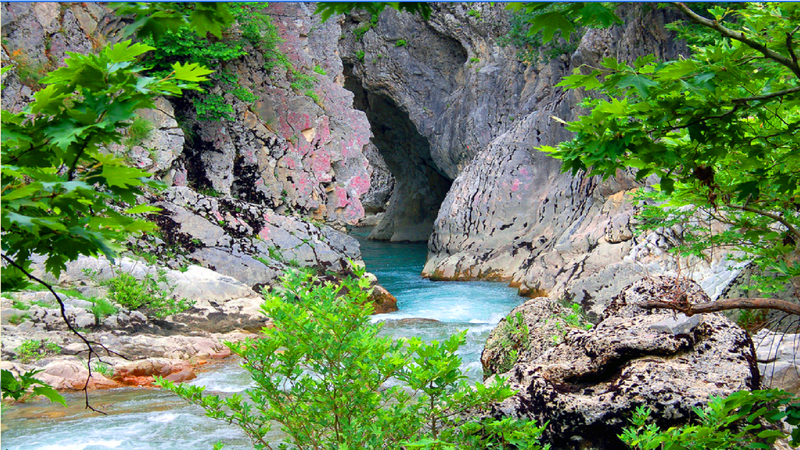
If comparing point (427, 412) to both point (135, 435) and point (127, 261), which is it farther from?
point (127, 261)

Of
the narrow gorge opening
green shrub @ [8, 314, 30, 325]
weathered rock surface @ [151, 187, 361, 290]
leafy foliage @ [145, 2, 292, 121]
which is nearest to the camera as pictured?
green shrub @ [8, 314, 30, 325]

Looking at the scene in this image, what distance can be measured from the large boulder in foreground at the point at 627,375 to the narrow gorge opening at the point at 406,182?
21.7 metres

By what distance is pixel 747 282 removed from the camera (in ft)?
21.7

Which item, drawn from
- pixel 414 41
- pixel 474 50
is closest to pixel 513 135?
pixel 474 50

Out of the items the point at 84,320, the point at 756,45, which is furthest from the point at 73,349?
the point at 756,45

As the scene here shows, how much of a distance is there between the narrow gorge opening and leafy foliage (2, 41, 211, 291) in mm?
23752

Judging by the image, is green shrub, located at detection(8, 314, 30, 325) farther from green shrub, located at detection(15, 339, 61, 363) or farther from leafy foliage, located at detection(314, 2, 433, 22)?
leafy foliage, located at detection(314, 2, 433, 22)

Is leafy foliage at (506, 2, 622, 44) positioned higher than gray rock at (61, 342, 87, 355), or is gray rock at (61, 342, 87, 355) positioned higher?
leafy foliage at (506, 2, 622, 44)

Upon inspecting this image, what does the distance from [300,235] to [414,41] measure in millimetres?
12855

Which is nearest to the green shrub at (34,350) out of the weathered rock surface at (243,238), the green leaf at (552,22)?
the weathered rock surface at (243,238)

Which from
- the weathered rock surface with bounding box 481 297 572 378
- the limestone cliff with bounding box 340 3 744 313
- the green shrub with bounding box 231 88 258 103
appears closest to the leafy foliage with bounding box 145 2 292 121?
the green shrub with bounding box 231 88 258 103

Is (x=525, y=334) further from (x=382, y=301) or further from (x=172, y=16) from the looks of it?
(x=382, y=301)

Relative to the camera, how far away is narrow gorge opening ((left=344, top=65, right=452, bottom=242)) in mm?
25516

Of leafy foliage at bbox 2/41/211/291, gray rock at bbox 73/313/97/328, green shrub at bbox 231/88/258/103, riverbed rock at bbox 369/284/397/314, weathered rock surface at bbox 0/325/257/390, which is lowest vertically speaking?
riverbed rock at bbox 369/284/397/314
